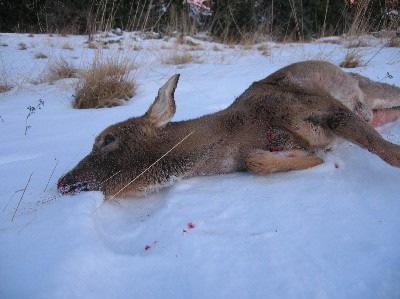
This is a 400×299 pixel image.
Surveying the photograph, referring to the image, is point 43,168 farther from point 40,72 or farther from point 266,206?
point 40,72

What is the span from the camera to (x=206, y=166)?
3115mm

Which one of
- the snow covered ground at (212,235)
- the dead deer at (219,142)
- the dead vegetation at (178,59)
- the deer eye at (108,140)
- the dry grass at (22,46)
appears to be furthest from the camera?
the dry grass at (22,46)

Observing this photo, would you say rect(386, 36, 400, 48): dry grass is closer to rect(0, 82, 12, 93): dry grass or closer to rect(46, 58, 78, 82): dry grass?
rect(46, 58, 78, 82): dry grass

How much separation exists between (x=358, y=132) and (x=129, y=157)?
1.56 m

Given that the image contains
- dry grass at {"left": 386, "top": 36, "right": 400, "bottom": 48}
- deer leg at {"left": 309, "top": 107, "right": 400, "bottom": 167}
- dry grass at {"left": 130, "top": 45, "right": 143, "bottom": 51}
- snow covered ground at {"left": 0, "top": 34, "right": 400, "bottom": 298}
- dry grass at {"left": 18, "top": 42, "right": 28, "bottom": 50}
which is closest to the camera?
snow covered ground at {"left": 0, "top": 34, "right": 400, "bottom": 298}

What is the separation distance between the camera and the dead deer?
2.98m

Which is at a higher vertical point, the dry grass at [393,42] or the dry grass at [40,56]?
the dry grass at [393,42]

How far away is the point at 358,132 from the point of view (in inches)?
117

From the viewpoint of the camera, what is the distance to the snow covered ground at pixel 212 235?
1944mm

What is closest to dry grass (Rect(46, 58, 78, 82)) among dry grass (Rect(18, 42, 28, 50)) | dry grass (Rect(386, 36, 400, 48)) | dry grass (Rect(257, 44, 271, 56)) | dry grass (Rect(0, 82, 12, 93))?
dry grass (Rect(0, 82, 12, 93))

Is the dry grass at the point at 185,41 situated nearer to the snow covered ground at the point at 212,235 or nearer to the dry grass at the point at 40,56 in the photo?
the dry grass at the point at 40,56

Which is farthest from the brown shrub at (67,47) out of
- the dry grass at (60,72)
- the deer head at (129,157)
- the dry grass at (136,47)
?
the deer head at (129,157)

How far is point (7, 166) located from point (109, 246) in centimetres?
173

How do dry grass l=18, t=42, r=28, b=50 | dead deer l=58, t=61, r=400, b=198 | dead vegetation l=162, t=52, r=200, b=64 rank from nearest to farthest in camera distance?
1. dead deer l=58, t=61, r=400, b=198
2. dead vegetation l=162, t=52, r=200, b=64
3. dry grass l=18, t=42, r=28, b=50
